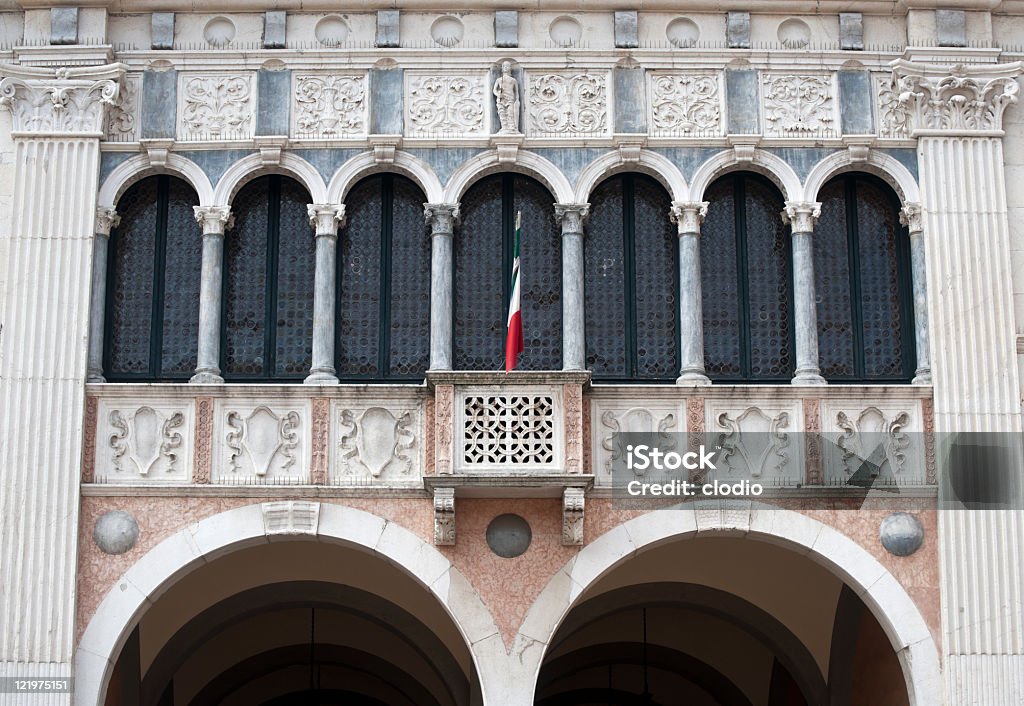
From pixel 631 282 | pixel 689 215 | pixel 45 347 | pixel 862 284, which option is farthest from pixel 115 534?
pixel 862 284

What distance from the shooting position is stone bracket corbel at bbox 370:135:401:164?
64.3ft

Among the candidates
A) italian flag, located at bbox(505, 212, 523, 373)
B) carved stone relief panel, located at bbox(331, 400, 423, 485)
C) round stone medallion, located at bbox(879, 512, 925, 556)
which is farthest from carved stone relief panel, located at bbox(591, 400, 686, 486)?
round stone medallion, located at bbox(879, 512, 925, 556)

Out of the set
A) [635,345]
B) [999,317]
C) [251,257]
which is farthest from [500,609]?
[999,317]

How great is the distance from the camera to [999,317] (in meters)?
19.1

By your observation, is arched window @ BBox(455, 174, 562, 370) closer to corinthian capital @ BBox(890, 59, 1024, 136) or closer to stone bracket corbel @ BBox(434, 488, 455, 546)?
stone bracket corbel @ BBox(434, 488, 455, 546)

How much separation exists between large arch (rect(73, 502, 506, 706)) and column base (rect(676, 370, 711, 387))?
9.92ft

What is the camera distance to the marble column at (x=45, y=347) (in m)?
18.3

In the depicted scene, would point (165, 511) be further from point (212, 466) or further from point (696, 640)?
point (696, 640)

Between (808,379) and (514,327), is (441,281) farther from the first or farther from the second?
(808,379)

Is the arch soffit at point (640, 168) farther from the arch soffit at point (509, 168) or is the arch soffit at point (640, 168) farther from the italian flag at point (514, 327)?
the italian flag at point (514, 327)

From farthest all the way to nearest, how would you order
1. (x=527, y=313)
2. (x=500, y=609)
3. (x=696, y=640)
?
(x=696, y=640) < (x=527, y=313) < (x=500, y=609)

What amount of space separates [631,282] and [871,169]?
112 inches

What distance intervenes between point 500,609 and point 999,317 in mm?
5966

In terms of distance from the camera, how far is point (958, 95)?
64.4 feet
